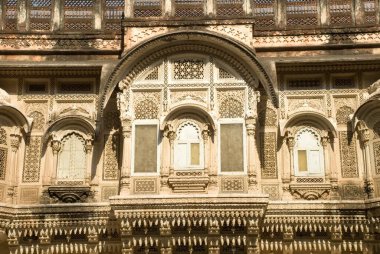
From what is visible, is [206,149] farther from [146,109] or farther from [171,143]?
[146,109]

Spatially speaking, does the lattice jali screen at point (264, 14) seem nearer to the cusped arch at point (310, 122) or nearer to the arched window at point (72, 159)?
the cusped arch at point (310, 122)

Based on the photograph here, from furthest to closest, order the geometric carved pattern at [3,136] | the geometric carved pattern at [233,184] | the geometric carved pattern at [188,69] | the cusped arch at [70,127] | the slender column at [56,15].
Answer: the slender column at [56,15] < the cusped arch at [70,127] < the geometric carved pattern at [3,136] < the geometric carved pattern at [188,69] < the geometric carved pattern at [233,184]

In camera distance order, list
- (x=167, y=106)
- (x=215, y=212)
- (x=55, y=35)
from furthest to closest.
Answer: (x=55, y=35) → (x=167, y=106) → (x=215, y=212)

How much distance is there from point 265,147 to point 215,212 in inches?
86.8

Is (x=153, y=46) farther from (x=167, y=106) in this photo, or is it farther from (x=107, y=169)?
(x=107, y=169)

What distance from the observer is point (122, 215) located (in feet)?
42.9

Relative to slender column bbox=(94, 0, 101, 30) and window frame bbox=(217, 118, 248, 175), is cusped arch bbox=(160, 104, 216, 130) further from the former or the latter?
slender column bbox=(94, 0, 101, 30)

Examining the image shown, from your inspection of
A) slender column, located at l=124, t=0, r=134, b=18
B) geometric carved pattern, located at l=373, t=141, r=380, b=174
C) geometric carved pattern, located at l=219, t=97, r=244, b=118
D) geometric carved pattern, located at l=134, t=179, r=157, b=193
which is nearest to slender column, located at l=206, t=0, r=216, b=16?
slender column, located at l=124, t=0, r=134, b=18

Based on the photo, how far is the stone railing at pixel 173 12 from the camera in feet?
48.5

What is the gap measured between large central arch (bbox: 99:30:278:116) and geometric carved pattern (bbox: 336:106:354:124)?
178 centimetres

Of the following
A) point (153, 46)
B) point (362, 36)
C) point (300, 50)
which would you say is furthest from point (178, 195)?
point (362, 36)

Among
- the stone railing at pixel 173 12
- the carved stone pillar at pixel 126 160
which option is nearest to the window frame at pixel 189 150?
the carved stone pillar at pixel 126 160

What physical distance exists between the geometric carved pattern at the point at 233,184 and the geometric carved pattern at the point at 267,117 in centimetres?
165

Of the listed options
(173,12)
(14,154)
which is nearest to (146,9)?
(173,12)
